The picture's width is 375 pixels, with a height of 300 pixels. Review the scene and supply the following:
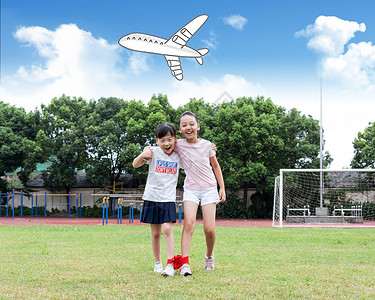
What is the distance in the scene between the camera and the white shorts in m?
4.50

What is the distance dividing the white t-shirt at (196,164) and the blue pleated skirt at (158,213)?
34cm

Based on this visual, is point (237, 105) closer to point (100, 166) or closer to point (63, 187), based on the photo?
point (100, 166)

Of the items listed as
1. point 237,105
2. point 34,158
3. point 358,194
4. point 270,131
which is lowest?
point 358,194

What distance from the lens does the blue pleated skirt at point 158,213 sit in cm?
437

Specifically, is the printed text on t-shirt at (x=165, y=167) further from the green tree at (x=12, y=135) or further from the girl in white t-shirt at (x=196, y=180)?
the green tree at (x=12, y=135)

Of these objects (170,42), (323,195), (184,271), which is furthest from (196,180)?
(323,195)

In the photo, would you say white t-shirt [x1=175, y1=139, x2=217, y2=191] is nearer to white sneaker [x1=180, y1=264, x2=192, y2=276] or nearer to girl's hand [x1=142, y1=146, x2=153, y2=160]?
girl's hand [x1=142, y1=146, x2=153, y2=160]

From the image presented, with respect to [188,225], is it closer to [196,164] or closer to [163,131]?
[196,164]

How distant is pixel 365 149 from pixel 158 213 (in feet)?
85.4

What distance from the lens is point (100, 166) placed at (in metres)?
25.7

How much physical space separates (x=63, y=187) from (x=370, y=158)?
65.7 ft

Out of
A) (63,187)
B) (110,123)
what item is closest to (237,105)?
(110,123)

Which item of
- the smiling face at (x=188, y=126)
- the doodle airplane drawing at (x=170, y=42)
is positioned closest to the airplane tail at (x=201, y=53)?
the doodle airplane drawing at (x=170, y=42)

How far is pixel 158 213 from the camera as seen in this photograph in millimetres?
4387
